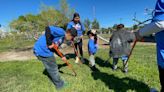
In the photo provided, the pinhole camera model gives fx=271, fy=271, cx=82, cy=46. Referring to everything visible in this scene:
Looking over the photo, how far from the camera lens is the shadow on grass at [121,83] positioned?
6.60 meters

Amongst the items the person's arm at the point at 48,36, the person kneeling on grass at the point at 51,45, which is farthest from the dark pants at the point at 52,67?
the person's arm at the point at 48,36

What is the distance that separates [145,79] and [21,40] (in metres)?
27.6

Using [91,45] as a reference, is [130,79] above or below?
below

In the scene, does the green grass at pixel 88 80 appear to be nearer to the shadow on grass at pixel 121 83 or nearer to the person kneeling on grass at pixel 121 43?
the shadow on grass at pixel 121 83

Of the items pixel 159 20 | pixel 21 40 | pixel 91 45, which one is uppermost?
pixel 159 20

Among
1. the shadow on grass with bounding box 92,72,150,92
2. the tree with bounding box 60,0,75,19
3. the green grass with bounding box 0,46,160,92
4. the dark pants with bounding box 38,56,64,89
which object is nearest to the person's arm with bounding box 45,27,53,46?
the dark pants with bounding box 38,56,64,89

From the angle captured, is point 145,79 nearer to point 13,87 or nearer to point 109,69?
point 109,69

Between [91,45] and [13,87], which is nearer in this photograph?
[13,87]

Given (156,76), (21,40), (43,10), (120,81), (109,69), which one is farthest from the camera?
(21,40)

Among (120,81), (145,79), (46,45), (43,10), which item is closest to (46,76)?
(46,45)

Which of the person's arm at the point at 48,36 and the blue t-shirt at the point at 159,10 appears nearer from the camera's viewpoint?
the blue t-shirt at the point at 159,10

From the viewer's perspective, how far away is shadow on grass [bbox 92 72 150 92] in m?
6.60

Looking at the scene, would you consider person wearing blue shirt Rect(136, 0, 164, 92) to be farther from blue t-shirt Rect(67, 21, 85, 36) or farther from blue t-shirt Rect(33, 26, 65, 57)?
blue t-shirt Rect(67, 21, 85, 36)

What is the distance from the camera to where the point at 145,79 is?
7547 mm
